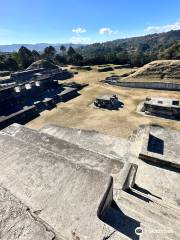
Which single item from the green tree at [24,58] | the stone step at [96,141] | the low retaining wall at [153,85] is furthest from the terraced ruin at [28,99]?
the green tree at [24,58]

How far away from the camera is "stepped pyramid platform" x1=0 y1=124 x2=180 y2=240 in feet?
17.8

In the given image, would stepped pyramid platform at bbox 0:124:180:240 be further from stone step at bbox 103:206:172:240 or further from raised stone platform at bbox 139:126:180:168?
raised stone platform at bbox 139:126:180:168

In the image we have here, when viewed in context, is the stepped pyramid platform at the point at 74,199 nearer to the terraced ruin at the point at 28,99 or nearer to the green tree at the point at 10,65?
the terraced ruin at the point at 28,99

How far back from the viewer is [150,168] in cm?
1208

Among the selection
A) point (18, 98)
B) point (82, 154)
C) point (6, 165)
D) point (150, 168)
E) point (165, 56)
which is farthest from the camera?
point (165, 56)

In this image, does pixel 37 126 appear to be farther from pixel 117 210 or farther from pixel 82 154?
pixel 117 210

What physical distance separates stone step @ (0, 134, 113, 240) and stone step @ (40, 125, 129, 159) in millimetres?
5607

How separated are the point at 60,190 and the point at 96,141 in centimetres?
952

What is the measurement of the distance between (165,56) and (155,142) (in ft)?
164

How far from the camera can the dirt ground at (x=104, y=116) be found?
1964cm

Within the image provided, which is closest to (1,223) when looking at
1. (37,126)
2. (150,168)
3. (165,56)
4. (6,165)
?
(6,165)

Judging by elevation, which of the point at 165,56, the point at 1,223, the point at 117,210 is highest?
the point at 165,56

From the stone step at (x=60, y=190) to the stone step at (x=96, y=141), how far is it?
5607 millimetres

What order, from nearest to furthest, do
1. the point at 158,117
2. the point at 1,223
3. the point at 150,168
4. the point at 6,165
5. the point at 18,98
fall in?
the point at 1,223
the point at 6,165
the point at 150,168
the point at 158,117
the point at 18,98
